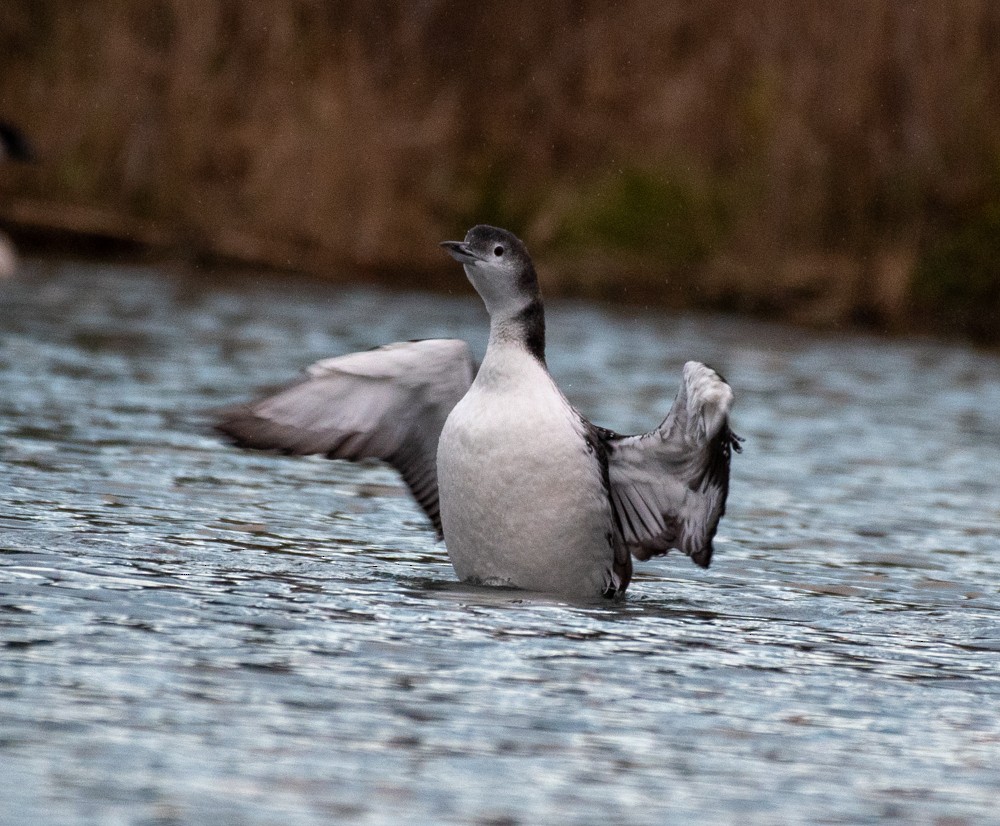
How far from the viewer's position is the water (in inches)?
155

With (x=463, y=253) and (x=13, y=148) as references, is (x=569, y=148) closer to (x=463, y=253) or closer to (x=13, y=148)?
(x=13, y=148)

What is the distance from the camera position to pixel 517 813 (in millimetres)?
3781

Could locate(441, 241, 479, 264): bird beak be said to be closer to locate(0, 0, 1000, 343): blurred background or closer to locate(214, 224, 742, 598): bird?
locate(214, 224, 742, 598): bird

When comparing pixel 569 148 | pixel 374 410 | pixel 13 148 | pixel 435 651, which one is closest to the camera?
pixel 435 651

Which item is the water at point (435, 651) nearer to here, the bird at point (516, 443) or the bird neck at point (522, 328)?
the bird at point (516, 443)

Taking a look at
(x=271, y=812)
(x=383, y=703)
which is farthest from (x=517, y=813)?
(x=383, y=703)

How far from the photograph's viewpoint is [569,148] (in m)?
19.6

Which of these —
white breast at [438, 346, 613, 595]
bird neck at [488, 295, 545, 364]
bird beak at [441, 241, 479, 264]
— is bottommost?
white breast at [438, 346, 613, 595]

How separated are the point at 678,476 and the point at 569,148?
13.6 metres

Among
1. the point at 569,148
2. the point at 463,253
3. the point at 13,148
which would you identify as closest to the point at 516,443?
the point at 463,253

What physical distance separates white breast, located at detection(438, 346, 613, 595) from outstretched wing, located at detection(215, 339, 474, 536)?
1.29ft

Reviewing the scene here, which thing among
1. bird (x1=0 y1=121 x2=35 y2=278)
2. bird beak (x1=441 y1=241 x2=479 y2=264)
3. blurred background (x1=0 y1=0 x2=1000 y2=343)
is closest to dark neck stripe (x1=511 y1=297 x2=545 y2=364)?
bird beak (x1=441 y1=241 x2=479 y2=264)

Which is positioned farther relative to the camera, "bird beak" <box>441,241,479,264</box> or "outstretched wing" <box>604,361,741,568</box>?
"bird beak" <box>441,241,479,264</box>

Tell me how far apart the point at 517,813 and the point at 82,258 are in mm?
15190
